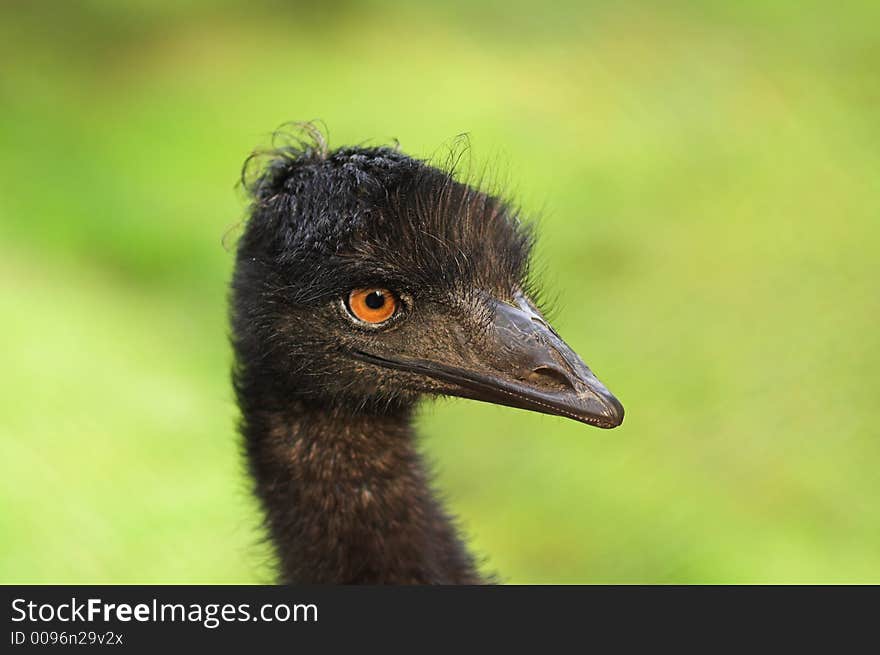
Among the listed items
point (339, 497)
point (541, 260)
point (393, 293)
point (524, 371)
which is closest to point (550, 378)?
point (524, 371)

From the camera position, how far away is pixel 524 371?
2.28m

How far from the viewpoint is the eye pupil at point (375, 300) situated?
7.76ft

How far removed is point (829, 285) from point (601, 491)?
5.23 feet

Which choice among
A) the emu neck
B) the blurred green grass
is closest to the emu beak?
the emu neck

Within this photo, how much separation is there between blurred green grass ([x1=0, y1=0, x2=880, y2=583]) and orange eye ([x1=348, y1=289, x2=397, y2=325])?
652 mm

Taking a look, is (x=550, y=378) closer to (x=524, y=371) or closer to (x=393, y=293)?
(x=524, y=371)

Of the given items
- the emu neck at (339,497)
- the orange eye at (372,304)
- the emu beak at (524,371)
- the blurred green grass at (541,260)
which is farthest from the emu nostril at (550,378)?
the blurred green grass at (541,260)

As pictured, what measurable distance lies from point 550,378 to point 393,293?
0.31m

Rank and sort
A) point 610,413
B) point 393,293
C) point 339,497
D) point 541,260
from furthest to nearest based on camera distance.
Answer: point 541,260 < point 339,497 < point 393,293 < point 610,413

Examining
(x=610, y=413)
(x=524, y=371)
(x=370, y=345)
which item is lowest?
(x=610, y=413)

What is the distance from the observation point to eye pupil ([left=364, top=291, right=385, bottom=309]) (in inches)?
93.1

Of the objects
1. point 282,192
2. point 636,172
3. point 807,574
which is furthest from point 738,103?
point 282,192

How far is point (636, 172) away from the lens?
6.39 metres

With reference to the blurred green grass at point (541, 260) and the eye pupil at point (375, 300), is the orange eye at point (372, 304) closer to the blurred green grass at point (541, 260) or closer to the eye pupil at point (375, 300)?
the eye pupil at point (375, 300)
